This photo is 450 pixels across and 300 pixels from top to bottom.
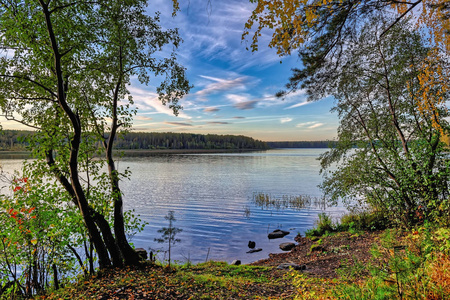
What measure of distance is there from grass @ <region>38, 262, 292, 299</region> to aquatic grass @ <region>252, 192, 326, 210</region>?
51.3 ft

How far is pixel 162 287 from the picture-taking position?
20.4ft

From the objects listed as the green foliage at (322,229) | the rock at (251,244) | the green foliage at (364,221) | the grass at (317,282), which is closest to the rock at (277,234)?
the green foliage at (322,229)

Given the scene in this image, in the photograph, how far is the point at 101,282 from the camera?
672cm

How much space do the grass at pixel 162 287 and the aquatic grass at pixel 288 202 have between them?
15.6 metres

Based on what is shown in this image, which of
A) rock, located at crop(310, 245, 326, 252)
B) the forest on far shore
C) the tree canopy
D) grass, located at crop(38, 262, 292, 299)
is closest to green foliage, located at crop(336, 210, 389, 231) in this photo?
rock, located at crop(310, 245, 326, 252)

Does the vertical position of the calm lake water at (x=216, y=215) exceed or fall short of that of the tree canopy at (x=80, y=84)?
it falls short

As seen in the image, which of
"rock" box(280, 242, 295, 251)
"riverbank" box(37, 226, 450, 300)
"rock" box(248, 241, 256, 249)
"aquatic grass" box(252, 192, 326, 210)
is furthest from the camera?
"aquatic grass" box(252, 192, 326, 210)

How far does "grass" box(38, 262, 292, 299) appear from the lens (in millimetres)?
5828

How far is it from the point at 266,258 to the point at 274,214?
846 cm

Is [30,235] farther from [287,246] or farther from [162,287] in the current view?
[287,246]

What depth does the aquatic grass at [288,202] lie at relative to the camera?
22.9 metres

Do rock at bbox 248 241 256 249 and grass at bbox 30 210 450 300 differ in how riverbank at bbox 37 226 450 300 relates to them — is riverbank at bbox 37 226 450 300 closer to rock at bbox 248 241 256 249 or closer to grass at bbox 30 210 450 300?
grass at bbox 30 210 450 300

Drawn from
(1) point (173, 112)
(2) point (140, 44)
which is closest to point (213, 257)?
(1) point (173, 112)

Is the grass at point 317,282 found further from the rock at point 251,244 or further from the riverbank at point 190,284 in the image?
the rock at point 251,244
